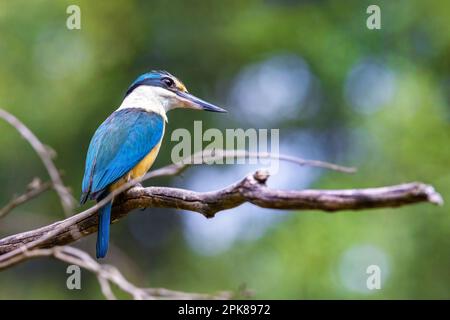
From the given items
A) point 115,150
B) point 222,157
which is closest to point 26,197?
point 222,157

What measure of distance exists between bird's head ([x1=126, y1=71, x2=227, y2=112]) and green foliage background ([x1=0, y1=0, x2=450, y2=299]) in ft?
9.89

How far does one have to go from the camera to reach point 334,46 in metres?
10.0

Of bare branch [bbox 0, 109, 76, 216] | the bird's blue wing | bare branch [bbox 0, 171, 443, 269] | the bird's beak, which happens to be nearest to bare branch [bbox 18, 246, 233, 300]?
bare branch [bbox 0, 171, 443, 269]

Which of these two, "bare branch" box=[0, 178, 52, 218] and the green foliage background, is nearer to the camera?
"bare branch" box=[0, 178, 52, 218]

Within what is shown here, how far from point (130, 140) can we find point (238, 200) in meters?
1.61

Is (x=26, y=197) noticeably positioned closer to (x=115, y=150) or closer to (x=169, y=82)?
(x=115, y=150)

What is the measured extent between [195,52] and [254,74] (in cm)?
92

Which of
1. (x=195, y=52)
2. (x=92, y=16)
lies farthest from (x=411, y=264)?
(x=92, y=16)

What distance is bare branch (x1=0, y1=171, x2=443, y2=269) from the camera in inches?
97.5

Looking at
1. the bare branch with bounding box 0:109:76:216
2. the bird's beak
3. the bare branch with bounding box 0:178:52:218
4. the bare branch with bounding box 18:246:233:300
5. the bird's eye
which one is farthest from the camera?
the bird's eye

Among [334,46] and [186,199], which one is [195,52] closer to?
[334,46]

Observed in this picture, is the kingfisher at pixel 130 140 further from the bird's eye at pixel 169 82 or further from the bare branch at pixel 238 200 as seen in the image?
the bare branch at pixel 238 200

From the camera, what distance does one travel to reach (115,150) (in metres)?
4.43

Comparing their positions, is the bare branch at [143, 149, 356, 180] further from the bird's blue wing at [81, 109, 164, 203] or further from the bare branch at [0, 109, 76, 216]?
the bird's blue wing at [81, 109, 164, 203]
